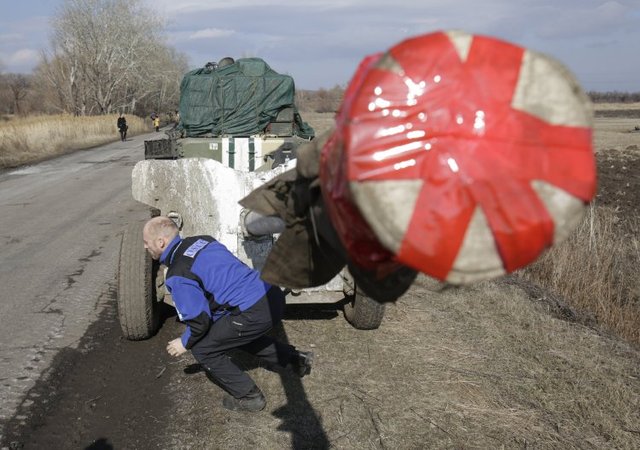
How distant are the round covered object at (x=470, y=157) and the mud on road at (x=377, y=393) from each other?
2.23 meters

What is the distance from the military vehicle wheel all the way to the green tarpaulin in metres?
5.07

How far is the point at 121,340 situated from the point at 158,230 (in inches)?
65.2

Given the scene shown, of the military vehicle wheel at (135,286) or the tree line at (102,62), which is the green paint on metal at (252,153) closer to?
the military vehicle wheel at (135,286)

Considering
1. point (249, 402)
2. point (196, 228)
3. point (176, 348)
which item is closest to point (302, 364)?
point (249, 402)

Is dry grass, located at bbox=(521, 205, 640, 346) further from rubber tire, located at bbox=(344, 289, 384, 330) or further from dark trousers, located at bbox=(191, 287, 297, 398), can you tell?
dark trousers, located at bbox=(191, 287, 297, 398)

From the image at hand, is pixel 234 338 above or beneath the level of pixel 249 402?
above

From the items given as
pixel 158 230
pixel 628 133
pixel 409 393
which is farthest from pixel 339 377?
pixel 628 133

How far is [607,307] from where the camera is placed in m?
6.47

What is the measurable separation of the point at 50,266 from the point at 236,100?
13.2 feet

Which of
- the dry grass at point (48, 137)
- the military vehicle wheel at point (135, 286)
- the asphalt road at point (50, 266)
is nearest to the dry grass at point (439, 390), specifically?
the military vehicle wheel at point (135, 286)

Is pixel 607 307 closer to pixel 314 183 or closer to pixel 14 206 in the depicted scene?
pixel 314 183

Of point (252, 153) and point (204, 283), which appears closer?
point (204, 283)

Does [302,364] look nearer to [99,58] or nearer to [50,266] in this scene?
[50,266]

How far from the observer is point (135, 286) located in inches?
181
